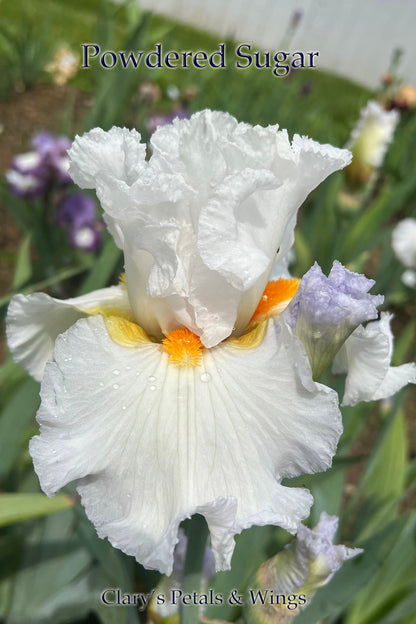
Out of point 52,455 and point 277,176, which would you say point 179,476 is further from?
point 277,176

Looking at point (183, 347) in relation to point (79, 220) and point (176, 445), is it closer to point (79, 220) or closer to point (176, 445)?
point (176, 445)

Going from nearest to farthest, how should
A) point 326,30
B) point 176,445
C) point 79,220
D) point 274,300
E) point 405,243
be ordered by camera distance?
point 176,445
point 274,300
point 405,243
point 79,220
point 326,30

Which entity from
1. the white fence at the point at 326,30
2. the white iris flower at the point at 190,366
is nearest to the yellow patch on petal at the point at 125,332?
the white iris flower at the point at 190,366

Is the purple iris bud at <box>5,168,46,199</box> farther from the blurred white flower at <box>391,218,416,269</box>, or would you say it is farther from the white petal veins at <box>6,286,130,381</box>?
the white petal veins at <box>6,286,130,381</box>

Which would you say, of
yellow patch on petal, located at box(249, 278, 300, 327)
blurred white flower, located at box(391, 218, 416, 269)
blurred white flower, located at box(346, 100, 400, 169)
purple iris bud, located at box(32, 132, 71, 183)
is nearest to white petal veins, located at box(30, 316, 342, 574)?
yellow patch on petal, located at box(249, 278, 300, 327)

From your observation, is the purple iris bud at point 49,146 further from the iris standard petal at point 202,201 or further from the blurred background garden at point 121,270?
the iris standard petal at point 202,201

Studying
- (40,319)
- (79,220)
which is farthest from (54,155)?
(40,319)

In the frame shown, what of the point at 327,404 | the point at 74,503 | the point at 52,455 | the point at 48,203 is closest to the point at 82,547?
the point at 74,503

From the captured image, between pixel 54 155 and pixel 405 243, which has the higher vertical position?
pixel 405 243
